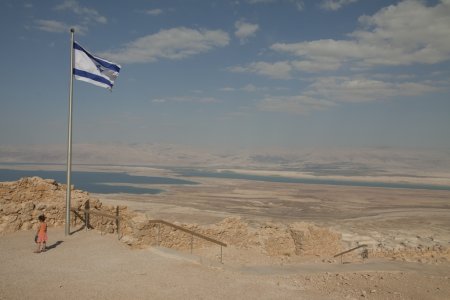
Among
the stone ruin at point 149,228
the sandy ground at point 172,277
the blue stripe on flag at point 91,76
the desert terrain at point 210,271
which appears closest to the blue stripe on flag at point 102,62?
the blue stripe on flag at point 91,76

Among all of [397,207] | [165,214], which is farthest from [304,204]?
[165,214]

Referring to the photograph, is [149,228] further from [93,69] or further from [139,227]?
[93,69]

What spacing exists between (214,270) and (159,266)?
1533 millimetres

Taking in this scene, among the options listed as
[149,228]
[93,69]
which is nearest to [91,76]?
[93,69]

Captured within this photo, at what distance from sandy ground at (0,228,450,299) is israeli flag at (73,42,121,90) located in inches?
239

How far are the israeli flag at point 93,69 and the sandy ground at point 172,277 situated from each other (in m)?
6.07

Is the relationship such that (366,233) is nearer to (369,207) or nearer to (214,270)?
(369,207)

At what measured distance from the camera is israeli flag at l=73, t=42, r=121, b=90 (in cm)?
1448

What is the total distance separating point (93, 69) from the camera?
14.9 meters

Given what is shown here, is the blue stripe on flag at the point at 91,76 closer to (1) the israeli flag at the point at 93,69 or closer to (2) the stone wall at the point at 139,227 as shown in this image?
(1) the israeli flag at the point at 93,69

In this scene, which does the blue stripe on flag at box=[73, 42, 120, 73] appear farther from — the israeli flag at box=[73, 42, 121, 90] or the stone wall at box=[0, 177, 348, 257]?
the stone wall at box=[0, 177, 348, 257]

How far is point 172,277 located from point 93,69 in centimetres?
904

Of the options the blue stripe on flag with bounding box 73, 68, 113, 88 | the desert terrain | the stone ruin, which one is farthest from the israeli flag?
the desert terrain

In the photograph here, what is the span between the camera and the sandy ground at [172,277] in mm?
8789
